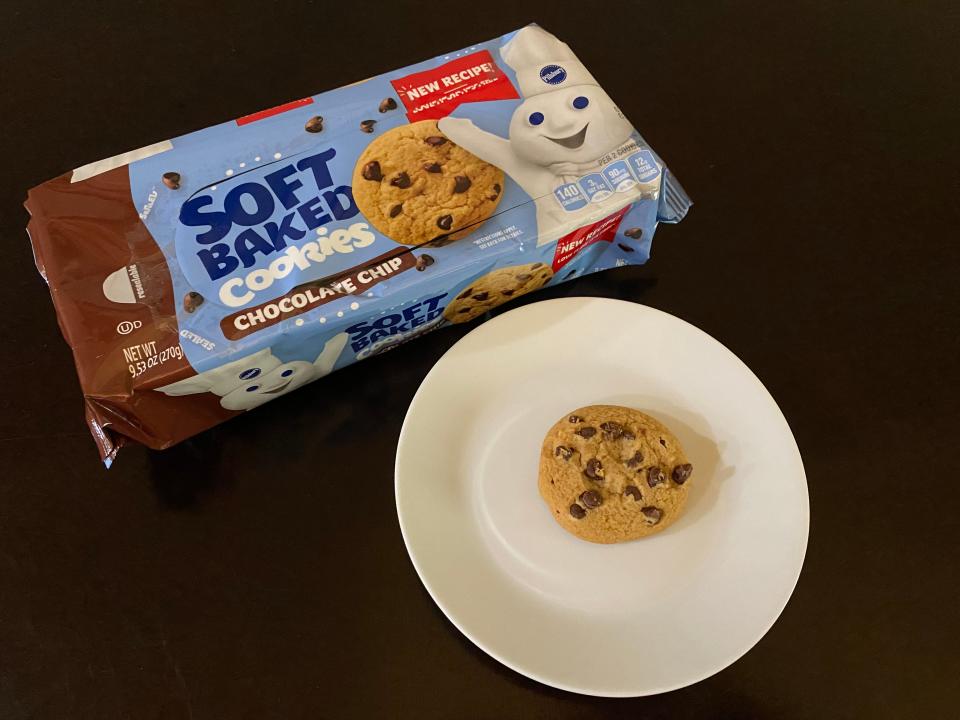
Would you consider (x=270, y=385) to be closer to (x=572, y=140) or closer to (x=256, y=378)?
(x=256, y=378)

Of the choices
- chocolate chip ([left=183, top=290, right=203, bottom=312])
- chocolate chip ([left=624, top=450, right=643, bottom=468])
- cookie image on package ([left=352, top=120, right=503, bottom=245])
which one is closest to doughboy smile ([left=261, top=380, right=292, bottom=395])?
chocolate chip ([left=183, top=290, right=203, bottom=312])

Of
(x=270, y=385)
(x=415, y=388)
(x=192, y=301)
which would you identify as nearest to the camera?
(x=192, y=301)

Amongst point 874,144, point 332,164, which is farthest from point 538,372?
point 874,144

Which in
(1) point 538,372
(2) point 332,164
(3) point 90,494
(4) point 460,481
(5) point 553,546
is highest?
(2) point 332,164

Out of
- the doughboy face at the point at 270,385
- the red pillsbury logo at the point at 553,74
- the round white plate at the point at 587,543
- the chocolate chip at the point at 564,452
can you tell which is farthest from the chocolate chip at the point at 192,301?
the red pillsbury logo at the point at 553,74

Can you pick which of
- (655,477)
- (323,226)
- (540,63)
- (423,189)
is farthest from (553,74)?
(655,477)

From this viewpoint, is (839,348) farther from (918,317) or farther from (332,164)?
(332,164)

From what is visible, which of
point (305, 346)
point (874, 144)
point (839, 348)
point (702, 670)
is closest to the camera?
point (702, 670)
